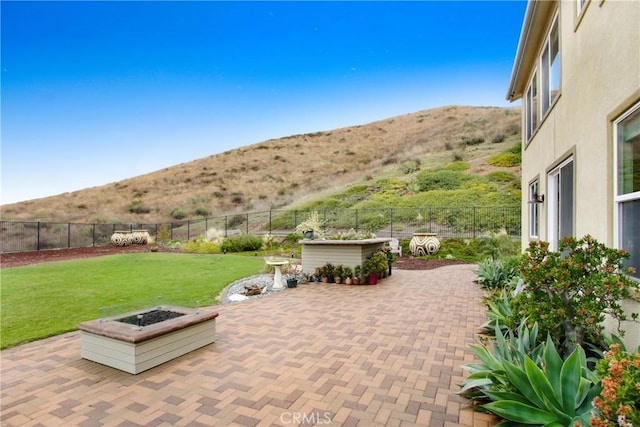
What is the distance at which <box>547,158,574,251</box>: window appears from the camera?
4.86 meters

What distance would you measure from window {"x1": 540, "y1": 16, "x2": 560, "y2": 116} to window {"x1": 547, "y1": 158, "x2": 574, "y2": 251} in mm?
1243

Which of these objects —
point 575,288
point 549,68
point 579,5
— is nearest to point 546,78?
point 549,68

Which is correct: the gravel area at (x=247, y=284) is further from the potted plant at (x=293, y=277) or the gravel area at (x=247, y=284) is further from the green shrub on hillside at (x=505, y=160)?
the green shrub on hillside at (x=505, y=160)

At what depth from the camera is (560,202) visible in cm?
544

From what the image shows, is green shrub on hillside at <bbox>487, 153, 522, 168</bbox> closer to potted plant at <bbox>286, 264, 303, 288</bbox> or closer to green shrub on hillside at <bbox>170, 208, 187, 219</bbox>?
potted plant at <bbox>286, 264, 303, 288</bbox>

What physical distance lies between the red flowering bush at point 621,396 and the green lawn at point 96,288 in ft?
14.5

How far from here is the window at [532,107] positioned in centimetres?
730

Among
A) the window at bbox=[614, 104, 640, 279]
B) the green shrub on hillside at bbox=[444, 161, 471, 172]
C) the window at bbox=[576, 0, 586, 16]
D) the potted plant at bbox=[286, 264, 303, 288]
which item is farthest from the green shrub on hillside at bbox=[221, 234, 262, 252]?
the green shrub on hillside at bbox=[444, 161, 471, 172]

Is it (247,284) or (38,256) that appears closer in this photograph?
(247,284)

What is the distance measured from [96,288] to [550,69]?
10.9 m

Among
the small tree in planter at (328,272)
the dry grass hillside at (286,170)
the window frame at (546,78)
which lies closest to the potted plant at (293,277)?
the small tree in planter at (328,272)

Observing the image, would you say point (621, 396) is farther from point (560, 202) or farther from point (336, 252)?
point (336, 252)

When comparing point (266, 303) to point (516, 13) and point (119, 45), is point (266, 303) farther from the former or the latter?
point (516, 13)

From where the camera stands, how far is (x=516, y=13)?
23.3 metres
